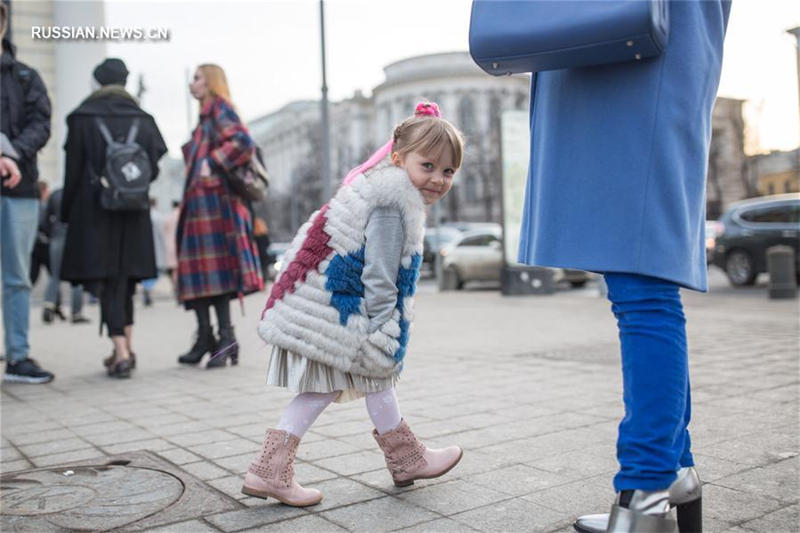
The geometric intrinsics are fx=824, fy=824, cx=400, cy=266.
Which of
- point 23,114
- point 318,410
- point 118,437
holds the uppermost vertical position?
point 23,114

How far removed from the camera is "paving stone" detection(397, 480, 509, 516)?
2.49 metres

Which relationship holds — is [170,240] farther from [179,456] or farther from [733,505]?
[733,505]

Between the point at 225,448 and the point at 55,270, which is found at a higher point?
the point at 55,270

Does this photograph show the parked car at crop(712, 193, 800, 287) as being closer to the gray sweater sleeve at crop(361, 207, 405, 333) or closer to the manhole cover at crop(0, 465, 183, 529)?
the gray sweater sleeve at crop(361, 207, 405, 333)

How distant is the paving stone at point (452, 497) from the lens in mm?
2488

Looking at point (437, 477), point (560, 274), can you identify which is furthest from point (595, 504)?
point (560, 274)

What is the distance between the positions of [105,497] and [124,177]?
122 inches

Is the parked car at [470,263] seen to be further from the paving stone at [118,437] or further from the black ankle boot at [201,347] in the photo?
the paving stone at [118,437]

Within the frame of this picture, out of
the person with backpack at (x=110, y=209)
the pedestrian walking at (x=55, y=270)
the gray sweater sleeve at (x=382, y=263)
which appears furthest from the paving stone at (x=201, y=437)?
the pedestrian walking at (x=55, y=270)

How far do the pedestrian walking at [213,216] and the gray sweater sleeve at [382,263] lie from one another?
3.34 metres

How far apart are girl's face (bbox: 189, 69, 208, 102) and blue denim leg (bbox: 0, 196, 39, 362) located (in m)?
1.31

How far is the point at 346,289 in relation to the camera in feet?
8.46

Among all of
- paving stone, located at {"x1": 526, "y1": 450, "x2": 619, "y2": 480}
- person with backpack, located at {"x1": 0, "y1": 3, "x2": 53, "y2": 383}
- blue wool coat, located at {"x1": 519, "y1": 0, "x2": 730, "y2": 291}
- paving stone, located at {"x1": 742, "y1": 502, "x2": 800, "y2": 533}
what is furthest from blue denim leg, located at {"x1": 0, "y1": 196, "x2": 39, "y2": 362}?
paving stone, located at {"x1": 742, "y1": 502, "x2": 800, "y2": 533}

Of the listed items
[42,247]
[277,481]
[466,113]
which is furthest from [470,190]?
[277,481]
